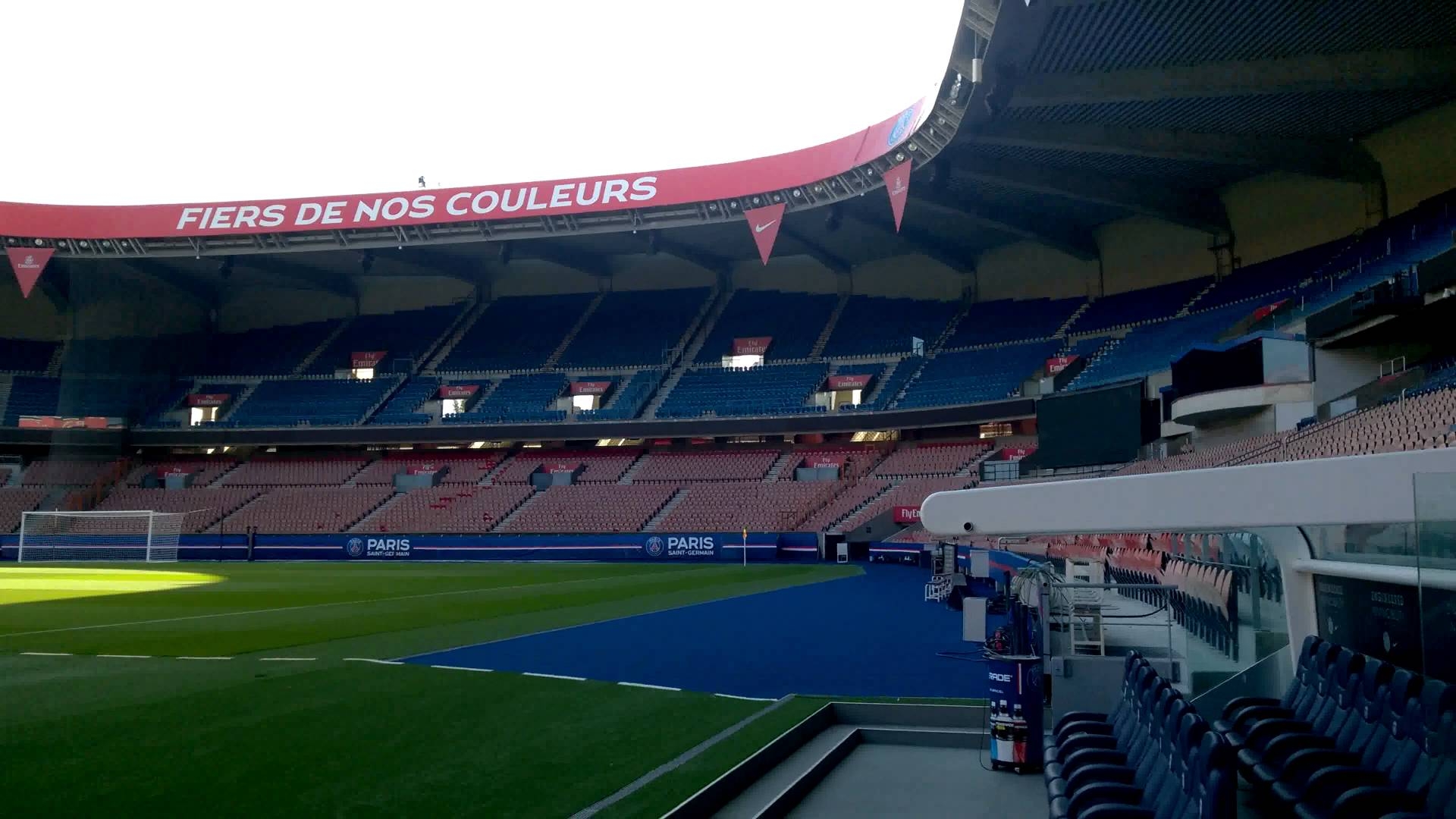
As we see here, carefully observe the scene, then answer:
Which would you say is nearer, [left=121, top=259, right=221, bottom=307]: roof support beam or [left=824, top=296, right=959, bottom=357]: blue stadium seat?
[left=824, top=296, right=959, bottom=357]: blue stadium seat

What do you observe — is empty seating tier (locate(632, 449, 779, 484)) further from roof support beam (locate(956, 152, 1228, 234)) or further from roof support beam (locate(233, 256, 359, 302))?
roof support beam (locate(233, 256, 359, 302))

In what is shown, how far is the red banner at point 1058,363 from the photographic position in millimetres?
42188

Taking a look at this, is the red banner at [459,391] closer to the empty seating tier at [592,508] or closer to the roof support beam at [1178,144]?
the empty seating tier at [592,508]

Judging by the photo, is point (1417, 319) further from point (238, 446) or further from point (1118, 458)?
point (238, 446)

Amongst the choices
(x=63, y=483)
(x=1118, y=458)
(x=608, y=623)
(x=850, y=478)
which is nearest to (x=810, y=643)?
(x=608, y=623)

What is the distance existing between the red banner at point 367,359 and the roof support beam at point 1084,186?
35361 mm

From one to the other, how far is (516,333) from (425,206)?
12.2m

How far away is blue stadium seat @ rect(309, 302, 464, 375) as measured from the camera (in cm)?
5800

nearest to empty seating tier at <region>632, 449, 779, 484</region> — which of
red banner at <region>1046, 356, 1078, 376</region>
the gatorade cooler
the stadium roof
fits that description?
the stadium roof

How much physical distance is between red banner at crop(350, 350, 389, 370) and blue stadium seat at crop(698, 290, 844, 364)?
18062 millimetres

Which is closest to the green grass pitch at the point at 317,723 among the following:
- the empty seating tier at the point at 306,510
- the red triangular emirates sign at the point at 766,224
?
the red triangular emirates sign at the point at 766,224

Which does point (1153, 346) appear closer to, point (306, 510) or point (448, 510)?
point (448, 510)

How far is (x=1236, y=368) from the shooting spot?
27547 millimetres

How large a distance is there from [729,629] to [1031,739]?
9694 millimetres
